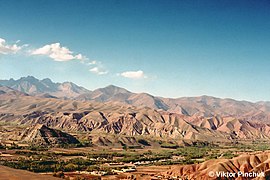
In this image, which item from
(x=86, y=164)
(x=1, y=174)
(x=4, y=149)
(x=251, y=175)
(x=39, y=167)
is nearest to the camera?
(x=1, y=174)

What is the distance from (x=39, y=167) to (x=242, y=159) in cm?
7683

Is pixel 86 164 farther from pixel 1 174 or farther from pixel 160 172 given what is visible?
pixel 1 174

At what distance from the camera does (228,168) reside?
120 metres

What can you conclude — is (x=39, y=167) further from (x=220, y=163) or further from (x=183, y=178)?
(x=220, y=163)

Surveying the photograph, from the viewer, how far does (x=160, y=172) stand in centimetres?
14025

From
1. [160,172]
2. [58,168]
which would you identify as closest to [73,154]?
[58,168]

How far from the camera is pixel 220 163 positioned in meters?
122

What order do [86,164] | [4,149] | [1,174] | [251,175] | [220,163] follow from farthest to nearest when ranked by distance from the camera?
[4,149]
[86,164]
[220,163]
[251,175]
[1,174]

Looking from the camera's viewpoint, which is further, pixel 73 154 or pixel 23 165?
pixel 73 154

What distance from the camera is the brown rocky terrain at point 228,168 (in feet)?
379

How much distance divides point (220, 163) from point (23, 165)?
2967 inches

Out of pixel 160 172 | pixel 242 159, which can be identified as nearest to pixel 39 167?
pixel 160 172

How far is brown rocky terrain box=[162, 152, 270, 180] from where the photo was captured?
11562 centimetres

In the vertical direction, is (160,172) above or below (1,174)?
below
